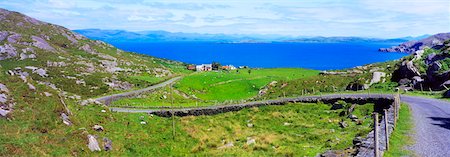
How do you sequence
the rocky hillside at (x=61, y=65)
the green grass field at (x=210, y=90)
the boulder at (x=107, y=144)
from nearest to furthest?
the boulder at (x=107, y=144) < the green grass field at (x=210, y=90) < the rocky hillside at (x=61, y=65)

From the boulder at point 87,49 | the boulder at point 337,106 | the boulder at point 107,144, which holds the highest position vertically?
the boulder at point 87,49

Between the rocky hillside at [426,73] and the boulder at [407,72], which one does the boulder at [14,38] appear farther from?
the rocky hillside at [426,73]

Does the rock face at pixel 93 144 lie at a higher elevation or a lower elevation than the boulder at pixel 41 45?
lower

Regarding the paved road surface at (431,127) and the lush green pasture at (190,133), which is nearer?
the paved road surface at (431,127)

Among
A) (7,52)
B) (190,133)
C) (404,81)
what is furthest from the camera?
(7,52)

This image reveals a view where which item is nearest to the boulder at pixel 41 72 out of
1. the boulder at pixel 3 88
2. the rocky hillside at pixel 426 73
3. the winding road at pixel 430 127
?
the boulder at pixel 3 88

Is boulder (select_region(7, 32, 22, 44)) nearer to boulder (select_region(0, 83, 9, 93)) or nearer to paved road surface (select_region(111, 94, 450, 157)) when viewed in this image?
boulder (select_region(0, 83, 9, 93))

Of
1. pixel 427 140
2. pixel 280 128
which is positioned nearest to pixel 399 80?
pixel 280 128

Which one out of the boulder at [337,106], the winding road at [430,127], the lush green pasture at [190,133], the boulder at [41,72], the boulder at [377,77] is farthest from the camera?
the boulder at [41,72]

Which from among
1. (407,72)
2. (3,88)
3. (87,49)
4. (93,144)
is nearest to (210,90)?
(407,72)

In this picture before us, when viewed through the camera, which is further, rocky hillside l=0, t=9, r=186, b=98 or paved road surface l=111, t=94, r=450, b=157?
rocky hillside l=0, t=9, r=186, b=98

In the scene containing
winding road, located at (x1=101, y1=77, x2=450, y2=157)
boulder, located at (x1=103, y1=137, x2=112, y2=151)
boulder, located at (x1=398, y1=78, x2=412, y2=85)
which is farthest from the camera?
boulder, located at (x1=398, y1=78, x2=412, y2=85)

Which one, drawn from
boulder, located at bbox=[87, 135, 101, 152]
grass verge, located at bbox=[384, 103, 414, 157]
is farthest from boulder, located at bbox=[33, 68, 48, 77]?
grass verge, located at bbox=[384, 103, 414, 157]

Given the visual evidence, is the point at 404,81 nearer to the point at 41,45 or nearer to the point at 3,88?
the point at 3,88
